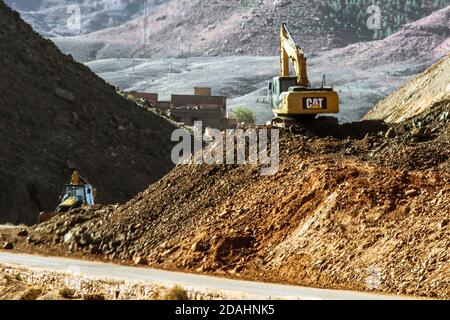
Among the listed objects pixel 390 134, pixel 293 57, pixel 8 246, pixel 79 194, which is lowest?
pixel 8 246

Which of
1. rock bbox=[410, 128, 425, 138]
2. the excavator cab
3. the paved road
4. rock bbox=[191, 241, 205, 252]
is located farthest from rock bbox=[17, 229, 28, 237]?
rock bbox=[410, 128, 425, 138]

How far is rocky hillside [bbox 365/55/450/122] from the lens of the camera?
1880 inches

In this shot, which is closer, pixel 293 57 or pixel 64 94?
pixel 293 57

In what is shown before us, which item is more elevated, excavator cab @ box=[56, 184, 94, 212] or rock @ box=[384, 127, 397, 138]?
rock @ box=[384, 127, 397, 138]

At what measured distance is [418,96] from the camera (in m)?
51.7

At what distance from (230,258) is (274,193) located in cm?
304

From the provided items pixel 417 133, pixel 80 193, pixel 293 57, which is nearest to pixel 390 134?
pixel 417 133

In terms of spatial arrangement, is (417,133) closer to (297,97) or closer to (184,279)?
(297,97)

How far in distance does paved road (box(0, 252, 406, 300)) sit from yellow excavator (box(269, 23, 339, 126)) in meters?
10.6

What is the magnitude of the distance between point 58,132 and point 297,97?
29.5 metres

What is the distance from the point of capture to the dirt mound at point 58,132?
61.5 meters

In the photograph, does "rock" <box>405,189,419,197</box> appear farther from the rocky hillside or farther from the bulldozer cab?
the bulldozer cab

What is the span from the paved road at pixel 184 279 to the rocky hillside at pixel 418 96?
17.3 meters

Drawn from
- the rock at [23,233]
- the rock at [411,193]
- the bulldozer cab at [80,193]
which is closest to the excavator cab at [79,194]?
the bulldozer cab at [80,193]
